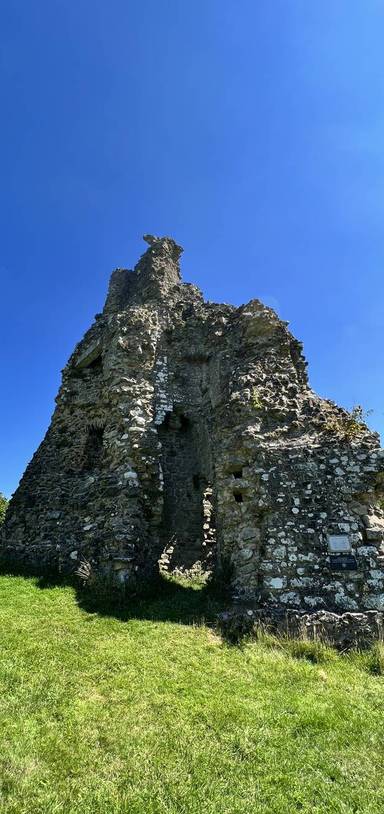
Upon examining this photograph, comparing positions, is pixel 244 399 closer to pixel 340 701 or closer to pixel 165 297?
pixel 340 701

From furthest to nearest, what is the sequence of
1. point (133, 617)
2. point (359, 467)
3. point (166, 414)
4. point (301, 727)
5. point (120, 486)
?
point (166, 414) < point (120, 486) < point (359, 467) < point (133, 617) < point (301, 727)

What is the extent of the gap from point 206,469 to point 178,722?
869 centimetres

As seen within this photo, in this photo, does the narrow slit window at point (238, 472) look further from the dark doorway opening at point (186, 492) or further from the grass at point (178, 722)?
the grass at point (178, 722)

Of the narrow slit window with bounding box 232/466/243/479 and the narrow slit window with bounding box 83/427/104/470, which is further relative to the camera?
the narrow slit window with bounding box 83/427/104/470

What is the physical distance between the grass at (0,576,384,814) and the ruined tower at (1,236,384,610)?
1.71 meters

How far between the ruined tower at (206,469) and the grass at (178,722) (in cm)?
171

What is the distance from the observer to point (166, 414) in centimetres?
1332

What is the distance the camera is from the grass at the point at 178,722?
128 inches

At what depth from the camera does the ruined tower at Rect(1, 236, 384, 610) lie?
25.3 feet

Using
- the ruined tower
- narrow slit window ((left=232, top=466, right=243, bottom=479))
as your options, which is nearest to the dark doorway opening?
the ruined tower

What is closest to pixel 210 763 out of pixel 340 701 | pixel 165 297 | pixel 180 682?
pixel 180 682

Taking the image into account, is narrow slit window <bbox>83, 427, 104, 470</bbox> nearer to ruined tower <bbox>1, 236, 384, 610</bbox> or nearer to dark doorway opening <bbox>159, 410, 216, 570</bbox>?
ruined tower <bbox>1, 236, 384, 610</bbox>

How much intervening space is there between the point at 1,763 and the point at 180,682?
2217mm

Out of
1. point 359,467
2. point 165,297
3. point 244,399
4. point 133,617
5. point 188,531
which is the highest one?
point 165,297
